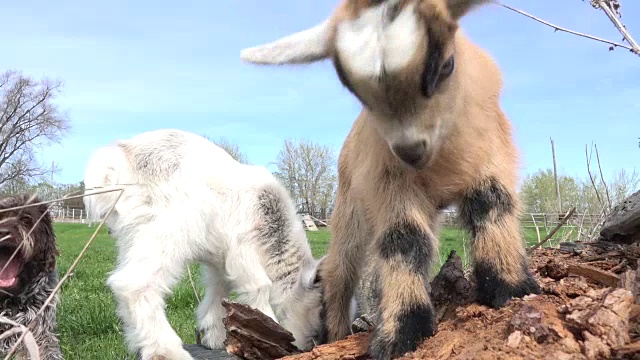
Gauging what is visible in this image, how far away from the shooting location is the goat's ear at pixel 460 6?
240cm

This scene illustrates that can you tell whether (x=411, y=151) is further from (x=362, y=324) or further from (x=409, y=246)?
(x=362, y=324)

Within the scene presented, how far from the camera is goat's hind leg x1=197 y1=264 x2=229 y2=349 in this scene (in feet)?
16.6

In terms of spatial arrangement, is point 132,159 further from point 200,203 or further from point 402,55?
point 402,55

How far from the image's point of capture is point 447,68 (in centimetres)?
Answer: 243

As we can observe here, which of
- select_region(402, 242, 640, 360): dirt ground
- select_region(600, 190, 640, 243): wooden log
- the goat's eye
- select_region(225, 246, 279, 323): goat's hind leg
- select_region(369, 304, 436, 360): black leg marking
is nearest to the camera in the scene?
select_region(402, 242, 640, 360): dirt ground

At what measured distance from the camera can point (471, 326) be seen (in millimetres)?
2639

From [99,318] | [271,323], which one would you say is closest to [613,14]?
[271,323]

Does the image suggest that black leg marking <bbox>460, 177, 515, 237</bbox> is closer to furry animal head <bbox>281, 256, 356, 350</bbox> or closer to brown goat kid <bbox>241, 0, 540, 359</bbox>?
brown goat kid <bbox>241, 0, 540, 359</bbox>

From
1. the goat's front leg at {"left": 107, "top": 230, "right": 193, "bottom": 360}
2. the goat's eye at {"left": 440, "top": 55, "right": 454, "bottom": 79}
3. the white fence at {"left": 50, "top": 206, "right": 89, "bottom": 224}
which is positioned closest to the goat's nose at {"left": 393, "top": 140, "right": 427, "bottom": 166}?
the goat's eye at {"left": 440, "top": 55, "right": 454, "bottom": 79}

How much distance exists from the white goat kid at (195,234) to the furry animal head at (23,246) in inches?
17.8

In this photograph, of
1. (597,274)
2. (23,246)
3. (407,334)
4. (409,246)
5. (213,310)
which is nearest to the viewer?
(407,334)

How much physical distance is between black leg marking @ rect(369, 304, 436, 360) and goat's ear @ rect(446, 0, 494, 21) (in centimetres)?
126

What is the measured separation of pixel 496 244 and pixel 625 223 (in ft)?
5.31

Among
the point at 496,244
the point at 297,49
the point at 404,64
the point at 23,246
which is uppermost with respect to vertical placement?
the point at 297,49
